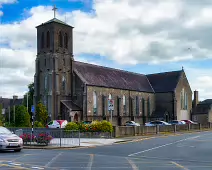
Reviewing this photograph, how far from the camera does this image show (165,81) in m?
77.9

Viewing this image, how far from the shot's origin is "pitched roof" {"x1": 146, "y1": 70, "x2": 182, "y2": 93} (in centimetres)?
7574

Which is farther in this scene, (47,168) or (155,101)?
(155,101)

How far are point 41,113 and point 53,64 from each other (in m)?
8.64

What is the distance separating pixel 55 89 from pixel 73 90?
3.45 meters

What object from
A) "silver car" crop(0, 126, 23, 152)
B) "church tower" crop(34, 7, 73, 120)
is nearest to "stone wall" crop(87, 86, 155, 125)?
"church tower" crop(34, 7, 73, 120)

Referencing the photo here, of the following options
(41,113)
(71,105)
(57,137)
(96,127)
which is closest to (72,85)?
(71,105)

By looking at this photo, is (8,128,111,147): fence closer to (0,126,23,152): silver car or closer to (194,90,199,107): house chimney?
(0,126,23,152): silver car

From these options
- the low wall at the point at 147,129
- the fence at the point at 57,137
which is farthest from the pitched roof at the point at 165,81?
the fence at the point at 57,137

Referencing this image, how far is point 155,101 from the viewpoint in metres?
77.4

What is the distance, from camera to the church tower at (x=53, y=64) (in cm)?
5835

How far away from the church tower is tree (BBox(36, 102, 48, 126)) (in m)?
1.01

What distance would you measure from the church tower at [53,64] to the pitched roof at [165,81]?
2472 centimetres

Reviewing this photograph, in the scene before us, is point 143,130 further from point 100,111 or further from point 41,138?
point 100,111

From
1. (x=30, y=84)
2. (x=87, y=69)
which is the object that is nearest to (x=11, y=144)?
(x=87, y=69)
